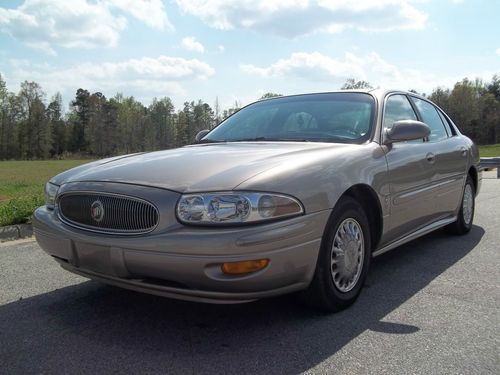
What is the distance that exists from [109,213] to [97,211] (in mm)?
103

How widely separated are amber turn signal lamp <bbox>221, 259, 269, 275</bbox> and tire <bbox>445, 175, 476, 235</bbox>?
3.49m

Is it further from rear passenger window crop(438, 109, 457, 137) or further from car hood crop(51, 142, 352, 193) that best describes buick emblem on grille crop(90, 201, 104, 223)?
rear passenger window crop(438, 109, 457, 137)

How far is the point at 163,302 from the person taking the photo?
343 cm

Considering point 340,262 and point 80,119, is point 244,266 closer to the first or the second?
point 340,262

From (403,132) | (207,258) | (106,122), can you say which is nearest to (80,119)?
(106,122)

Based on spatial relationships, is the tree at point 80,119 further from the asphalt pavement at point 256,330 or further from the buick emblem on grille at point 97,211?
the buick emblem on grille at point 97,211

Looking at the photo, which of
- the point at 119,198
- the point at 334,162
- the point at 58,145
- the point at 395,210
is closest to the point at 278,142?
the point at 334,162

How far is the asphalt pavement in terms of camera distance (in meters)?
2.50

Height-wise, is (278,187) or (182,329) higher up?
(278,187)

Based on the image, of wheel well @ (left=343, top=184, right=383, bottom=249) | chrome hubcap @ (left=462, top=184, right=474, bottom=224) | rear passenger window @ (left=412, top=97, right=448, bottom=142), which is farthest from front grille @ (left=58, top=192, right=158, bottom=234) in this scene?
chrome hubcap @ (left=462, top=184, right=474, bottom=224)

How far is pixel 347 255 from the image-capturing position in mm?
3246

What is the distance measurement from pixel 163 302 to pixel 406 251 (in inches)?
102

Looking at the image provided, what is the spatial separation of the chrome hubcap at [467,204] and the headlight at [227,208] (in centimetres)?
354

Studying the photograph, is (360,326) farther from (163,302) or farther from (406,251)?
(406,251)
